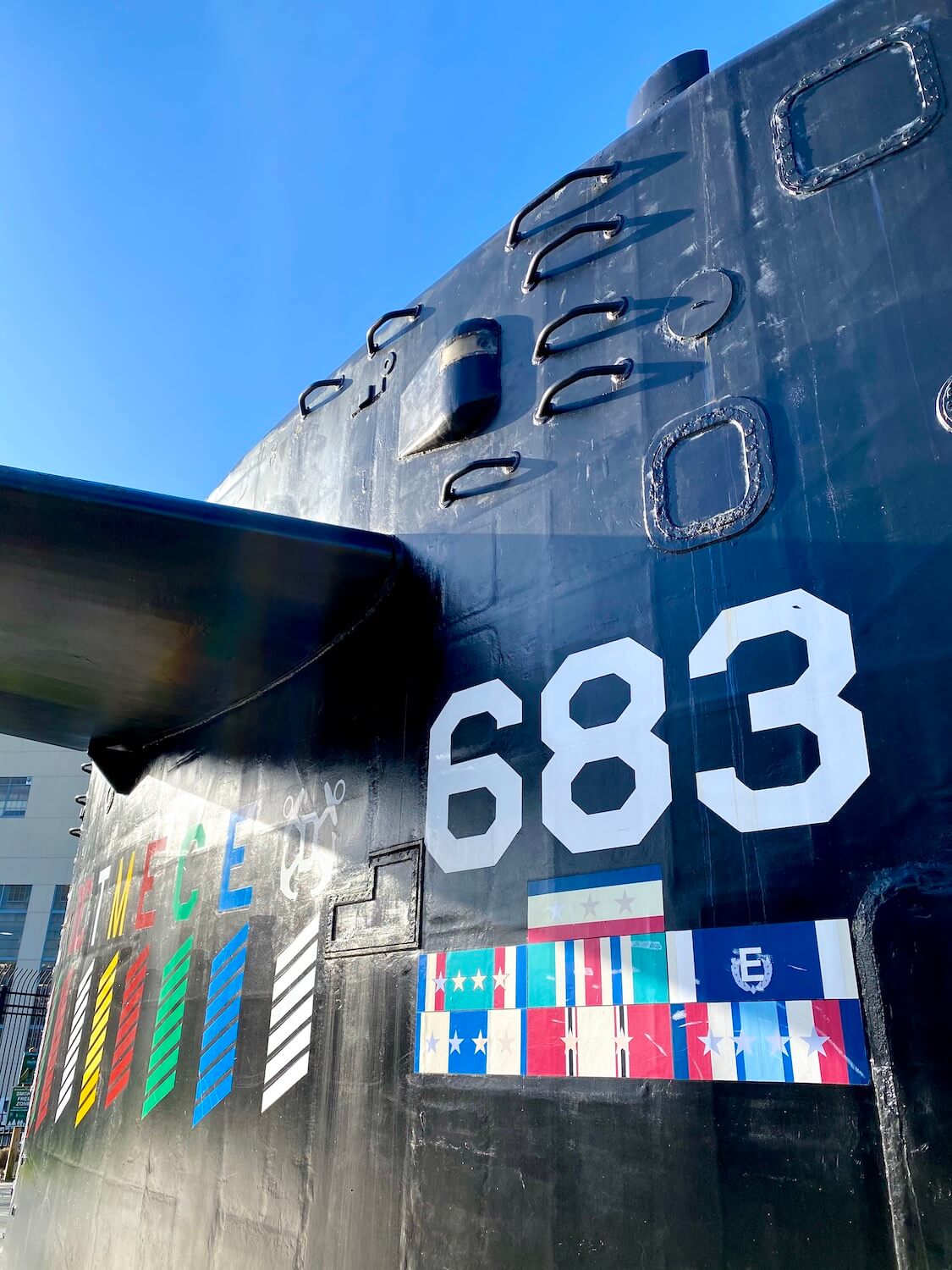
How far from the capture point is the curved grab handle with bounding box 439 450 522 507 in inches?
170

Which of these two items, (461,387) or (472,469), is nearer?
(472,469)

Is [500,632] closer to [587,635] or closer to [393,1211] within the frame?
[587,635]

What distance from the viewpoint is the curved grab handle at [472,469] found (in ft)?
14.1

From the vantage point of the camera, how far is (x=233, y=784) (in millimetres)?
5719

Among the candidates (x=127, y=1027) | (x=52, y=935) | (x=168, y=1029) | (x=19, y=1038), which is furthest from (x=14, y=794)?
(x=168, y=1029)

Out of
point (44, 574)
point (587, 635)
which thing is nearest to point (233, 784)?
point (44, 574)

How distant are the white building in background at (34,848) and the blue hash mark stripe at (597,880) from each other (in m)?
33.4

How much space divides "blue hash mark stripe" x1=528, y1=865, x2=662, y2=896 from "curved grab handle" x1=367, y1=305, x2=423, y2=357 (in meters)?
3.47

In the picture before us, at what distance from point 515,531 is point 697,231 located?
1359 millimetres

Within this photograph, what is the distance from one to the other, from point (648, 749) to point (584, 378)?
1.61 m

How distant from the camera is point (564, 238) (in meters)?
4.29

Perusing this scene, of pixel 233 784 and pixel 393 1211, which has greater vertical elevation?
pixel 233 784

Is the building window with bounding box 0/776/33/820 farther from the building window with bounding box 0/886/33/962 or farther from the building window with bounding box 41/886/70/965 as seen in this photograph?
the building window with bounding box 41/886/70/965

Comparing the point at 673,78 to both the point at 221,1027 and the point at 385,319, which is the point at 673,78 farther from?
the point at 221,1027
